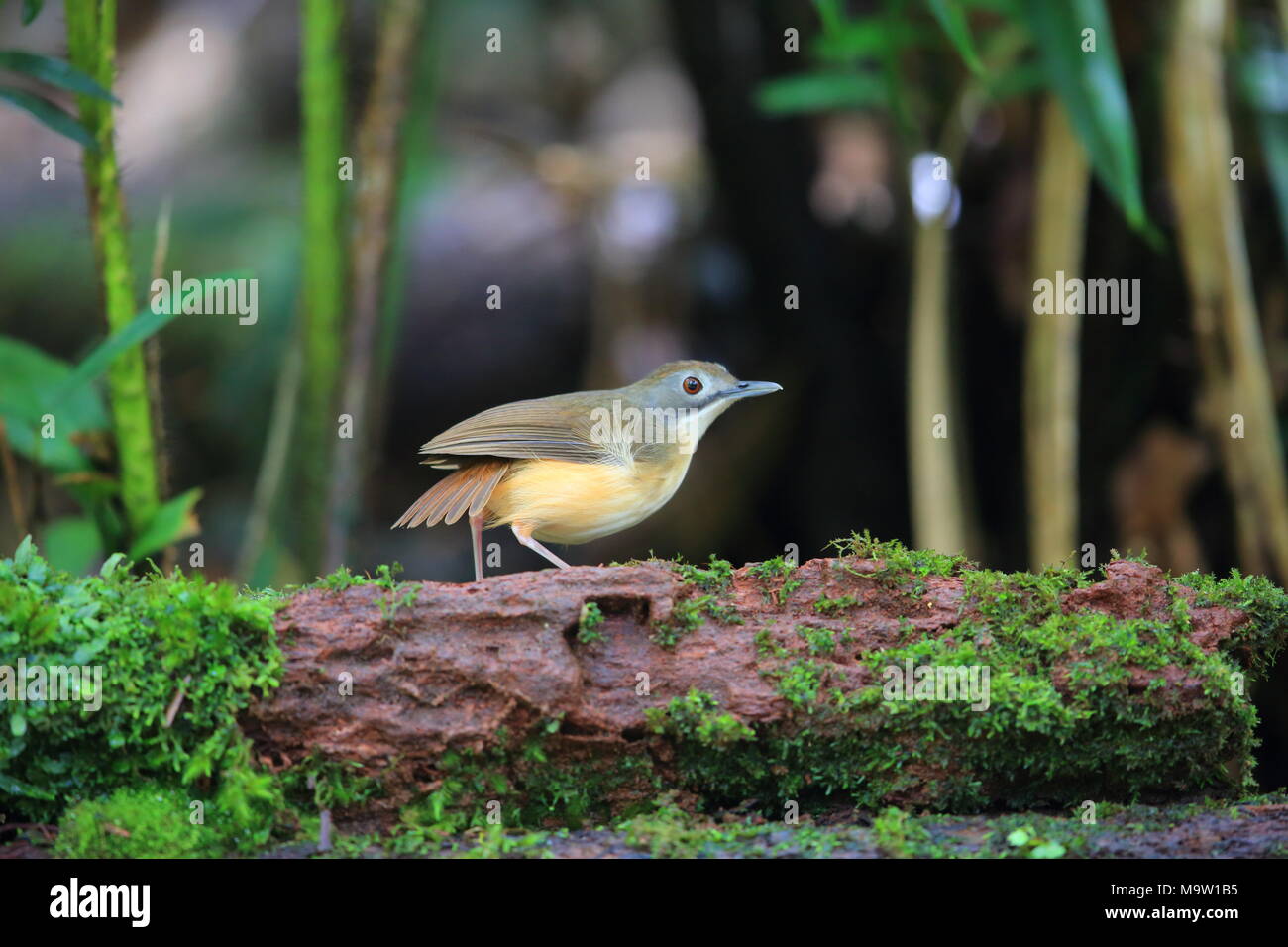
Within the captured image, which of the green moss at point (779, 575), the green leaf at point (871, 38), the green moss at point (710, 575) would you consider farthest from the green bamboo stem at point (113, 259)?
the green leaf at point (871, 38)

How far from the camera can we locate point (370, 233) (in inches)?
189

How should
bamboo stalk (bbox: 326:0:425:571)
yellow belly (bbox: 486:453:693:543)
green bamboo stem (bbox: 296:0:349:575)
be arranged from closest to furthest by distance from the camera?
yellow belly (bbox: 486:453:693:543)
green bamboo stem (bbox: 296:0:349:575)
bamboo stalk (bbox: 326:0:425:571)

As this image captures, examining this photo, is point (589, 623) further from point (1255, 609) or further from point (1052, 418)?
point (1052, 418)

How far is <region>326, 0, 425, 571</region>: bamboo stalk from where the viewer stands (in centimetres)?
480

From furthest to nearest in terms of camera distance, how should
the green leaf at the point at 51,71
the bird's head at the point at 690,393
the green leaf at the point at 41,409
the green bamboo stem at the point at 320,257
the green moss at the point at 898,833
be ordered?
1. the green bamboo stem at the point at 320,257
2. the bird's head at the point at 690,393
3. the green leaf at the point at 41,409
4. the green leaf at the point at 51,71
5. the green moss at the point at 898,833

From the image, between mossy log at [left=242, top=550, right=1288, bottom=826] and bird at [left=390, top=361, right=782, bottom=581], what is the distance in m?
0.69

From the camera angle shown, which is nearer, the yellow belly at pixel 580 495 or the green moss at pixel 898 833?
the green moss at pixel 898 833

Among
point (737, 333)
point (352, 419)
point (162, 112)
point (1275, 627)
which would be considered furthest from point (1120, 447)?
point (162, 112)

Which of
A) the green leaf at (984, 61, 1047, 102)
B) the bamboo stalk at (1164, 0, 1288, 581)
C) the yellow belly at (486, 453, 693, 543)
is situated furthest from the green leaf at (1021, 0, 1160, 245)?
the yellow belly at (486, 453, 693, 543)

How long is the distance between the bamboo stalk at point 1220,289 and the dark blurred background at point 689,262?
0.05 meters

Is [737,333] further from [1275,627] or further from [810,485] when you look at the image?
[1275,627]

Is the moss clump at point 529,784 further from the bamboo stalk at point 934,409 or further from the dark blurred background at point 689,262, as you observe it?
the bamboo stalk at point 934,409

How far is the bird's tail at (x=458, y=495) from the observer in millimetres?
3662

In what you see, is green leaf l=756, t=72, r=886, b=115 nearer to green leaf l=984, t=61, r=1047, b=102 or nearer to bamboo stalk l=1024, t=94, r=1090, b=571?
green leaf l=984, t=61, r=1047, b=102
